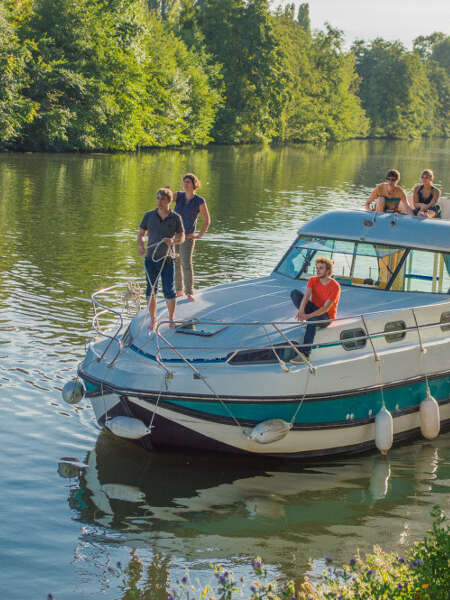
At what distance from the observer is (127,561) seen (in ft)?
24.5

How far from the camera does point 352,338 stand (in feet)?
32.4

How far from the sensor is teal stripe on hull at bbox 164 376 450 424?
29.6ft

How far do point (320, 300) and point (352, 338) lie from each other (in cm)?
62

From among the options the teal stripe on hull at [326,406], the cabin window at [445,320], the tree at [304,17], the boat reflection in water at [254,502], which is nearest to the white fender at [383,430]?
the teal stripe on hull at [326,406]

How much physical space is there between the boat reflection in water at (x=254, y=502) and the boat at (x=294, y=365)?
342 millimetres

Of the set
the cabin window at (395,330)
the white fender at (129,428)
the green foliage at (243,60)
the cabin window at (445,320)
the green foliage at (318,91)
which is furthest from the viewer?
the green foliage at (318,91)

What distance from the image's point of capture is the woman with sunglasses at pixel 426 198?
42.8ft

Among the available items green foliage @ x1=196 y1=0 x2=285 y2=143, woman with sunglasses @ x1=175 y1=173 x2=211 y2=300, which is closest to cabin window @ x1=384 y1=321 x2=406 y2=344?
woman with sunglasses @ x1=175 y1=173 x2=211 y2=300

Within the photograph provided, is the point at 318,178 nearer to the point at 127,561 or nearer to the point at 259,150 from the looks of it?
the point at 259,150

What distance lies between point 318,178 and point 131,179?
1400 cm

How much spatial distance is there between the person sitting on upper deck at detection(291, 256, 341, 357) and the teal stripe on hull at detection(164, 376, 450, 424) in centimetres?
83

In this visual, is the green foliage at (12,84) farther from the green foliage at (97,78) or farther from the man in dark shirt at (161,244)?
the man in dark shirt at (161,244)

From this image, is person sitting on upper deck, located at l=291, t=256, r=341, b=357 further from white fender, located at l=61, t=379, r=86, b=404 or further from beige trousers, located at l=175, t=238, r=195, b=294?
white fender, located at l=61, t=379, r=86, b=404

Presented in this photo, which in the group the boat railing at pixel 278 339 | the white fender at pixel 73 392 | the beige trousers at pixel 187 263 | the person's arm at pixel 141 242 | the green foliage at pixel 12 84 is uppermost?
the green foliage at pixel 12 84
